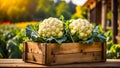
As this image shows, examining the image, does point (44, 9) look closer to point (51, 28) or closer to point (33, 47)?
point (33, 47)

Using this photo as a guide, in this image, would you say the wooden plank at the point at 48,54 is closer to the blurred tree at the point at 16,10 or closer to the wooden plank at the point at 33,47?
the wooden plank at the point at 33,47

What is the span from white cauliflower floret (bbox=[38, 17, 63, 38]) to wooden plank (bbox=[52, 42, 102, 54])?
0.11 meters

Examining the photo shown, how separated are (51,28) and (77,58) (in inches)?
13.9

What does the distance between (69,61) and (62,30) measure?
295 mm

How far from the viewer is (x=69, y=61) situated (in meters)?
4.01

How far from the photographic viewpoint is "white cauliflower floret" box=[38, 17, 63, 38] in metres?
4.02

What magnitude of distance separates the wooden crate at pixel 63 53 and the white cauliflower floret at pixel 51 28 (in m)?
0.11

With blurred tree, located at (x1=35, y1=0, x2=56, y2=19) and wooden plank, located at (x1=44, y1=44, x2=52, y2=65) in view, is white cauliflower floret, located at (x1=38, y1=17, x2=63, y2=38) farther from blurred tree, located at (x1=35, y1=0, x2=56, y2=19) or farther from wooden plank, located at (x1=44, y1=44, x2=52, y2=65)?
blurred tree, located at (x1=35, y1=0, x2=56, y2=19)

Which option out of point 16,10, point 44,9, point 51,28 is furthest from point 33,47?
point 44,9

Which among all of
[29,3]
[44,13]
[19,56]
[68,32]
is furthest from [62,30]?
[29,3]

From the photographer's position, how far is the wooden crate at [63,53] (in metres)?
3.92

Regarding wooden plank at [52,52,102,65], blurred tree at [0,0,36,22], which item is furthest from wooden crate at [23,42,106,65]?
blurred tree at [0,0,36,22]

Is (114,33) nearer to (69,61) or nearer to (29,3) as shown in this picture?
(69,61)

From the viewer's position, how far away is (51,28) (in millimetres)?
4020
